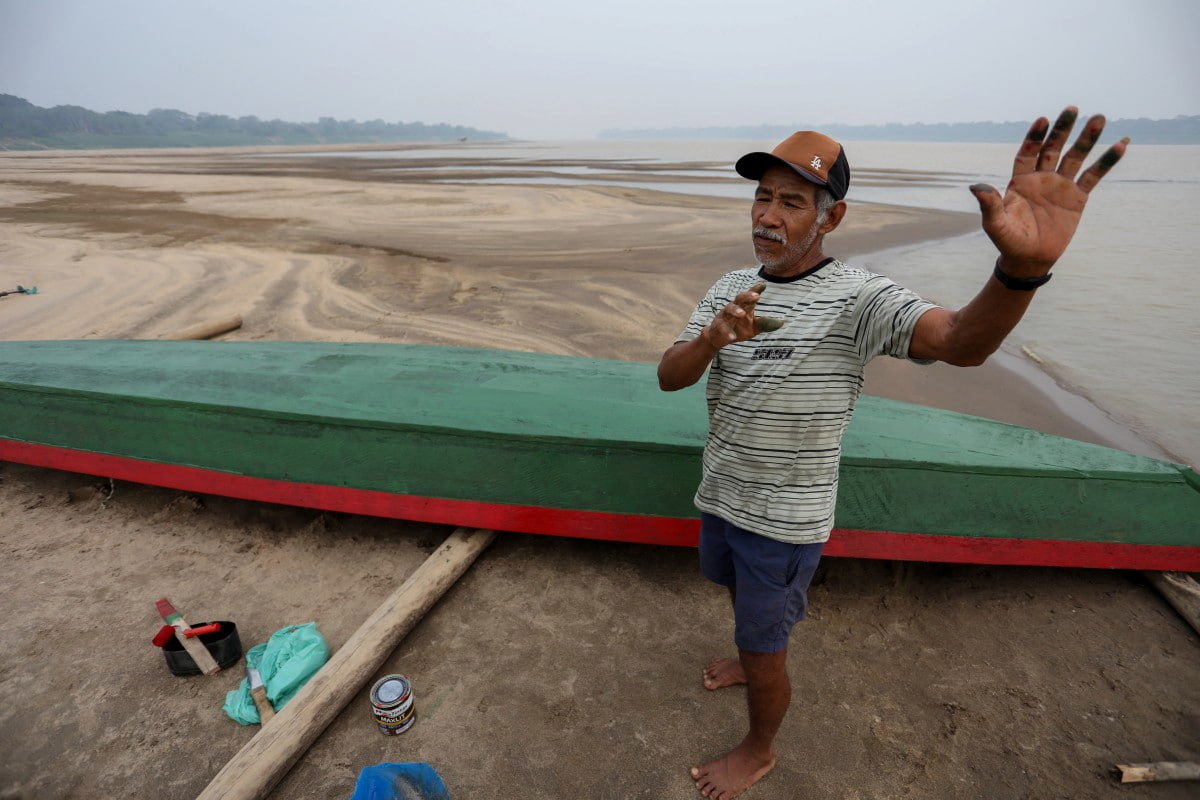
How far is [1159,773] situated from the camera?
2.13 meters

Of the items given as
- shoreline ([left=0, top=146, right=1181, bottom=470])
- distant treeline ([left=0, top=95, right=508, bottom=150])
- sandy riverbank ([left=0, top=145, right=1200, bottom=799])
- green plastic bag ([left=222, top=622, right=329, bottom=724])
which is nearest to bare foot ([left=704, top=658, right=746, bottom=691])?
sandy riverbank ([left=0, top=145, right=1200, bottom=799])

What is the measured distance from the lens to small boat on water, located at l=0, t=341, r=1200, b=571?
271 cm

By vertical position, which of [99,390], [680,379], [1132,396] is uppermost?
[680,379]

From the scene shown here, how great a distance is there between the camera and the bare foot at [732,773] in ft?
6.87

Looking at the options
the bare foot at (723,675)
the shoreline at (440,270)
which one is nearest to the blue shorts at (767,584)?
the bare foot at (723,675)

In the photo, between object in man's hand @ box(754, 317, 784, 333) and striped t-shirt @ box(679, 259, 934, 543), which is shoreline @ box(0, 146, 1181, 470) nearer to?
striped t-shirt @ box(679, 259, 934, 543)

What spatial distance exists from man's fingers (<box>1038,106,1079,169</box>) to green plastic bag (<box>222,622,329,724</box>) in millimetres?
2932

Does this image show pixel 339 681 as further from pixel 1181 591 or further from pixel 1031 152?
pixel 1181 591

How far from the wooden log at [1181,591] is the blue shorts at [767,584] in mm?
2332

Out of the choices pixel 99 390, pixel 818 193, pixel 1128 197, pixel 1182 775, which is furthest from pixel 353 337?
pixel 1128 197

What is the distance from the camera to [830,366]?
152 cm

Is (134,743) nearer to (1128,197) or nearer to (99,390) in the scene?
(99,390)

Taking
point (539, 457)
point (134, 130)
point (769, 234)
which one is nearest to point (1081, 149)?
point (769, 234)

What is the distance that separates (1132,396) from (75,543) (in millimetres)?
8973
